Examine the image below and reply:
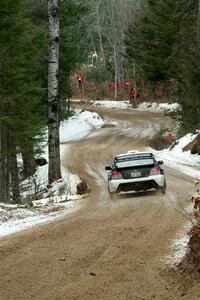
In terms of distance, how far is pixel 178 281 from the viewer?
7281mm

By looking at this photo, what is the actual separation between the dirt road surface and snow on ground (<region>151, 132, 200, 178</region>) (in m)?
7.38

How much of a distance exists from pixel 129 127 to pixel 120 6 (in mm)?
43747

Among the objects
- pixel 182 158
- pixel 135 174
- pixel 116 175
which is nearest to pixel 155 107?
pixel 182 158

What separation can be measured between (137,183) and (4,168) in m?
5.27

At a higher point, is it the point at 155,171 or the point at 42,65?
the point at 42,65

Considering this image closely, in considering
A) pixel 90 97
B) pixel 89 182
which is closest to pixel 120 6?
pixel 90 97

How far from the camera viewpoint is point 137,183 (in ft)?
58.3

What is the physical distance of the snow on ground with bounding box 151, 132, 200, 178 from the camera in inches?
963

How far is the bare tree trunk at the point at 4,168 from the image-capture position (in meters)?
19.4

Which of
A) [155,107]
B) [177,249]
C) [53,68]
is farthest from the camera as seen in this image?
[155,107]

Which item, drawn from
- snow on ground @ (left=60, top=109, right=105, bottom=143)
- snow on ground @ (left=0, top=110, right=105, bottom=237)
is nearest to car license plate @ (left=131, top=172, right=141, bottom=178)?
snow on ground @ (left=0, top=110, right=105, bottom=237)

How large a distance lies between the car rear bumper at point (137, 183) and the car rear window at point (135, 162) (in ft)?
1.59

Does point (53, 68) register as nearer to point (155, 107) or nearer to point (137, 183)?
point (137, 183)

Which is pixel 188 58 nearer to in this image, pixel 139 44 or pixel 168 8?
pixel 168 8
